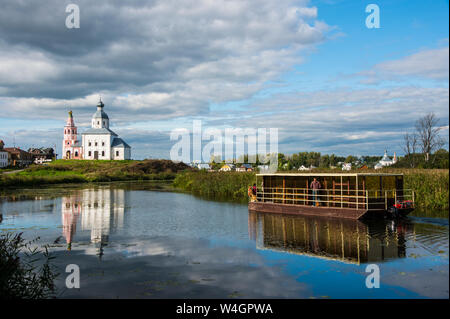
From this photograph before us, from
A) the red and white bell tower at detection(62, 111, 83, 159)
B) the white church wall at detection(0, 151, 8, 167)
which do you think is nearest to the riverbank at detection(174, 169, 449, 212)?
the red and white bell tower at detection(62, 111, 83, 159)

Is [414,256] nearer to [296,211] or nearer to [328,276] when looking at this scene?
[328,276]

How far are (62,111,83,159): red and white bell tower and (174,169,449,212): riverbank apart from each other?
92.2m

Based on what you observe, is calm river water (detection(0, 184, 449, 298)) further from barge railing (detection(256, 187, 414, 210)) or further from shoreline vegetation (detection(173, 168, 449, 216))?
shoreline vegetation (detection(173, 168, 449, 216))

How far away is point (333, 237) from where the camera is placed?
64.1 feet

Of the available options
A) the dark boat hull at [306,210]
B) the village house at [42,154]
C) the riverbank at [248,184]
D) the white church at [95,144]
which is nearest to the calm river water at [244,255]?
the dark boat hull at [306,210]

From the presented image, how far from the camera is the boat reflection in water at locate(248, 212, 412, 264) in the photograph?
16.0m

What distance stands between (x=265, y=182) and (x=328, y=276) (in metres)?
19.5

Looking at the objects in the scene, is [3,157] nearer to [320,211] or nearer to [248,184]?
[248,184]

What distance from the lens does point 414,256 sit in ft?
50.2

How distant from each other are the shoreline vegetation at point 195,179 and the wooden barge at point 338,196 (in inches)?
60.1

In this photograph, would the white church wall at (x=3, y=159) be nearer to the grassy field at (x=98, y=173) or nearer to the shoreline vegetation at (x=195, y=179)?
the grassy field at (x=98, y=173)
